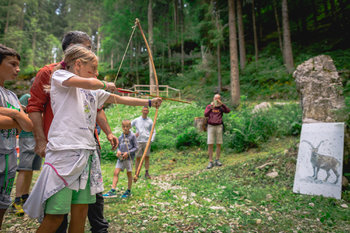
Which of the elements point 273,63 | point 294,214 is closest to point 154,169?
point 294,214

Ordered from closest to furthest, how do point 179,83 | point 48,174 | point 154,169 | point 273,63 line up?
1. point 48,174
2. point 154,169
3. point 273,63
4. point 179,83

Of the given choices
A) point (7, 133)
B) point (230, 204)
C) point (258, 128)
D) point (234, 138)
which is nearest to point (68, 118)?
point (7, 133)

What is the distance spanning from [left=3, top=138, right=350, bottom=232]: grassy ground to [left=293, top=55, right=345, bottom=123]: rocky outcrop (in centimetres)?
96

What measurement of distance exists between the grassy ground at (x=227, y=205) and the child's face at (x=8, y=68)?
6.19 feet

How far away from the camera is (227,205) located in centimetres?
363

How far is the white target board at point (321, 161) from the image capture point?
390cm

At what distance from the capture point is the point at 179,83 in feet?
62.8

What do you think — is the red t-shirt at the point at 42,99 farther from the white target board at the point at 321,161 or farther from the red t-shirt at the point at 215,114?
the red t-shirt at the point at 215,114

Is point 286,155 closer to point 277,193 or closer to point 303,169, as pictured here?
point 303,169

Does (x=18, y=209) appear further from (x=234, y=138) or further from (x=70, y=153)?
A: (x=234, y=138)

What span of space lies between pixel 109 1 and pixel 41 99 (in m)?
17.2

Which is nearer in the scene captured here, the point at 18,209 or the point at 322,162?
the point at 18,209

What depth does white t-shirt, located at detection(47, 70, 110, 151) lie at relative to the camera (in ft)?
5.20

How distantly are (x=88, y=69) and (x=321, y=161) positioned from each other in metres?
4.25
